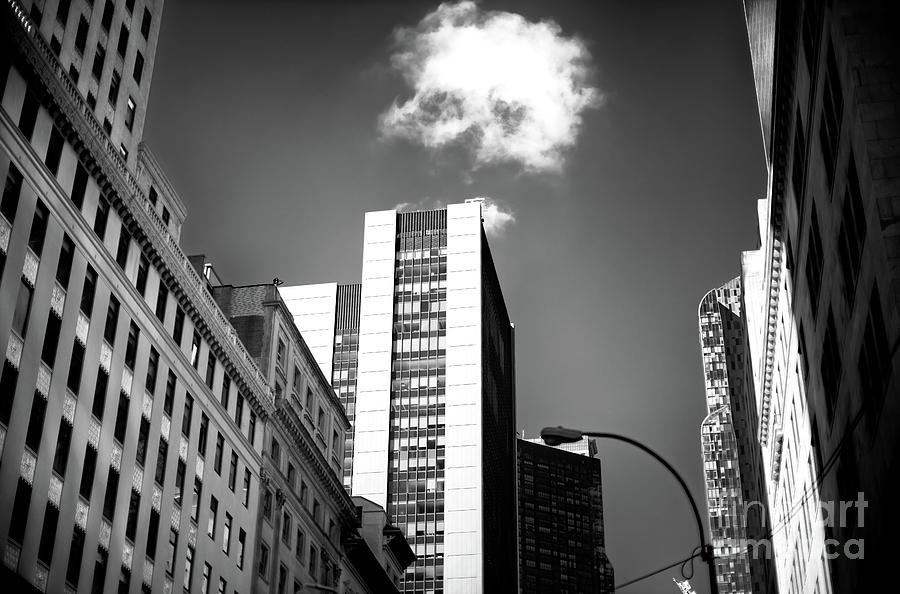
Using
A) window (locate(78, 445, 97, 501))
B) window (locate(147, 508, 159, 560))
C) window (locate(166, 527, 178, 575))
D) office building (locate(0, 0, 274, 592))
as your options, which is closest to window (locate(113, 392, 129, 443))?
office building (locate(0, 0, 274, 592))

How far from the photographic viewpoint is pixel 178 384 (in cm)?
6150

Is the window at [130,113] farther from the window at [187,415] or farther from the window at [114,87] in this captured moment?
the window at [187,415]

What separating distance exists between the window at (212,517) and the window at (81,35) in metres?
25.1

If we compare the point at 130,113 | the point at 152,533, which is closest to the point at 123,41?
the point at 130,113

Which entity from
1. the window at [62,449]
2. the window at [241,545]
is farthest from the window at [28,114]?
the window at [241,545]

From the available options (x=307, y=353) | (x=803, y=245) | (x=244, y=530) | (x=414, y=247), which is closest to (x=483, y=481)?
(x=414, y=247)

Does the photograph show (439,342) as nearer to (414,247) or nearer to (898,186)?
(414,247)

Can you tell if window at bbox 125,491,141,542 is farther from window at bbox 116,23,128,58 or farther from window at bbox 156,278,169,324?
window at bbox 116,23,128,58

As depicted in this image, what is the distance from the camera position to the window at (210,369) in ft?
218

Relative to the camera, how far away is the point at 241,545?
68.1 meters

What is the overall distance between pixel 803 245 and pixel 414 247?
460 feet

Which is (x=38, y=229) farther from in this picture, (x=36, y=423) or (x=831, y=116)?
(x=831, y=116)

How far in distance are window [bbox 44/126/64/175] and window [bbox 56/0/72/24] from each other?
8.01 meters

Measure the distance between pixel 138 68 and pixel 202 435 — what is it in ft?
70.0
